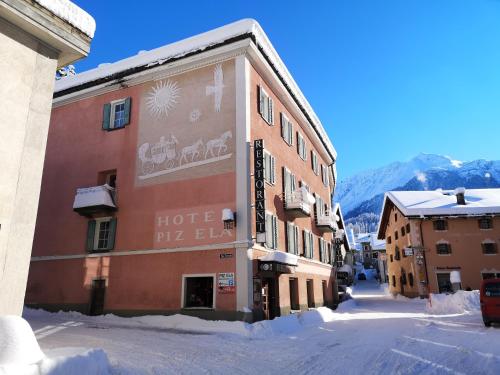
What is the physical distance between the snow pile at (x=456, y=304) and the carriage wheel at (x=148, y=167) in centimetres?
1859

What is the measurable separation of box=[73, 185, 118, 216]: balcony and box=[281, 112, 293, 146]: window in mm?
9498

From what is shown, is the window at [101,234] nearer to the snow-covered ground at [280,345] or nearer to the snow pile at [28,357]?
the snow-covered ground at [280,345]

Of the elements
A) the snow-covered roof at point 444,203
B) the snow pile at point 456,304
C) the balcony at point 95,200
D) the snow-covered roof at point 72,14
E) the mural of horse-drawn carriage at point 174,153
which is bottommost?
the snow pile at point 456,304

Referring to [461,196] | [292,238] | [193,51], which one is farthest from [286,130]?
[461,196]

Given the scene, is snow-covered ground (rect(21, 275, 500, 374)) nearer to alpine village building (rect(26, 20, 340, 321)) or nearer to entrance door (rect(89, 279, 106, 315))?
entrance door (rect(89, 279, 106, 315))

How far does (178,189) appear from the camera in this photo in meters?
17.2

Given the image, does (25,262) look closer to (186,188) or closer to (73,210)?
(186,188)

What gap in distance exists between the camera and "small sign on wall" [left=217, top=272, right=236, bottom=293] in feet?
48.7

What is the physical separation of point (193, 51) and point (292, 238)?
34.2ft

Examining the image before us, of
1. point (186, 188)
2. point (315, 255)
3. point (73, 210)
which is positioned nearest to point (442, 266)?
point (315, 255)

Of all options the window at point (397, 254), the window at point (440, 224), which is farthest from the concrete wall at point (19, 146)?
the window at point (397, 254)

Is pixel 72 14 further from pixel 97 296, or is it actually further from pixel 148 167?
pixel 97 296

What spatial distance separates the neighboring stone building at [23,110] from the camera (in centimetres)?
668

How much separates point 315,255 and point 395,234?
23.6 m
